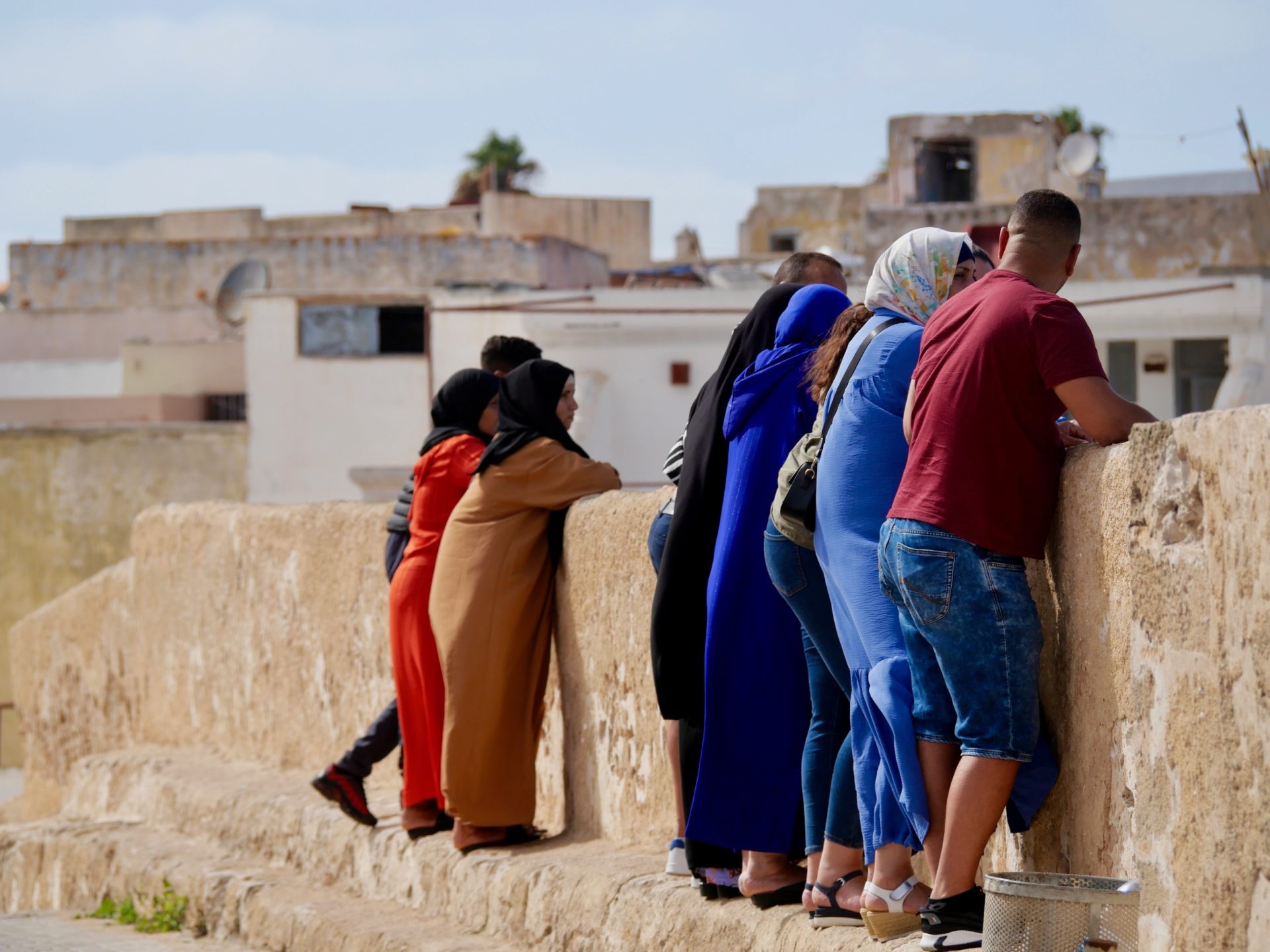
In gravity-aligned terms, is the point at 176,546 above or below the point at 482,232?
below

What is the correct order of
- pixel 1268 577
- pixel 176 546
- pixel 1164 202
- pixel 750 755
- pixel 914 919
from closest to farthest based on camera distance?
pixel 1268 577
pixel 914 919
pixel 750 755
pixel 176 546
pixel 1164 202

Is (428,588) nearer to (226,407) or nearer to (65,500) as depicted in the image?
(65,500)

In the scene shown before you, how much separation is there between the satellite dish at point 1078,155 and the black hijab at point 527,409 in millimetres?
20963

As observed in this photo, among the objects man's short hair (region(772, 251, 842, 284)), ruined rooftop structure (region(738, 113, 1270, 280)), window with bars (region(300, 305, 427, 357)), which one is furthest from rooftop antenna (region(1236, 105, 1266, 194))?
man's short hair (region(772, 251, 842, 284))

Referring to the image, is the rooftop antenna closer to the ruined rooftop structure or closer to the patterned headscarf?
the ruined rooftop structure

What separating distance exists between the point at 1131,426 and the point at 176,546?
20.4 feet

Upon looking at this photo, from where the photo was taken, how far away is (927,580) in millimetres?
3225

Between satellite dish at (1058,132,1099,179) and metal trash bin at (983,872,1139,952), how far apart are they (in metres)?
23.1

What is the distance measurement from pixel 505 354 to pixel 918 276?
2.33 m

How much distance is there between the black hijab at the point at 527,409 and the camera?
5.23m

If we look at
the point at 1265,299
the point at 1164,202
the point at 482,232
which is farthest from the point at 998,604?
the point at 482,232

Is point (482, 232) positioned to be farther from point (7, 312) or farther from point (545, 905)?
point (545, 905)

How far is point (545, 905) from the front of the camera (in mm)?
4812

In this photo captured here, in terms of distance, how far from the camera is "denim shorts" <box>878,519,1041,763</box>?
10.5ft
